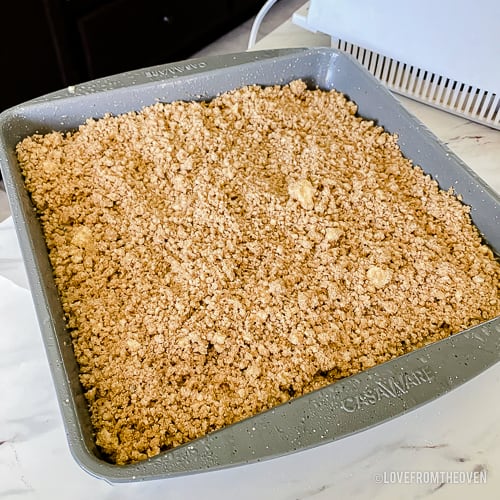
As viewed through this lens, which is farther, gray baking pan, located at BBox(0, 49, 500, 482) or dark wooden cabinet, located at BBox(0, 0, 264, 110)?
dark wooden cabinet, located at BBox(0, 0, 264, 110)

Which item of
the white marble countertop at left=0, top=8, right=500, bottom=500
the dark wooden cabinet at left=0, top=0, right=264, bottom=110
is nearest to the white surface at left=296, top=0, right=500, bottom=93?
the white marble countertop at left=0, top=8, right=500, bottom=500

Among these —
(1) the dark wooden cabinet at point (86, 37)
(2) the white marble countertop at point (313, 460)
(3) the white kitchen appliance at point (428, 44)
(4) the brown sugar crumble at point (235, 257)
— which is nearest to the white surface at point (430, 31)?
(3) the white kitchen appliance at point (428, 44)

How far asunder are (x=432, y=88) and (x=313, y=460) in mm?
653

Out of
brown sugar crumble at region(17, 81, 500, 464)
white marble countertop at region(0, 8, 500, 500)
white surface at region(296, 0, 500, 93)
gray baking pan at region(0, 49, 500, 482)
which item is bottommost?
white marble countertop at region(0, 8, 500, 500)

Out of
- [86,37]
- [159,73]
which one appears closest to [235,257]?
[159,73]

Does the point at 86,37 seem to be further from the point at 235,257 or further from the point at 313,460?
the point at 313,460

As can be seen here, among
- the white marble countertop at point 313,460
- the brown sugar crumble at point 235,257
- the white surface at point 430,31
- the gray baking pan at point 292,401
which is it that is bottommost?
the white marble countertop at point 313,460

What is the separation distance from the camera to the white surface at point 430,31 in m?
0.78

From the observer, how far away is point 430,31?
82cm

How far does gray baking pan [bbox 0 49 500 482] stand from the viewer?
0.47 m

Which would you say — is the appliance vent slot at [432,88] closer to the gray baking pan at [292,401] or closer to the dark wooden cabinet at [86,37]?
the gray baking pan at [292,401]

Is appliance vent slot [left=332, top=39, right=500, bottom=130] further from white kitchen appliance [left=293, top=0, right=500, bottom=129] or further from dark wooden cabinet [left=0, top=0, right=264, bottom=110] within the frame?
dark wooden cabinet [left=0, top=0, right=264, bottom=110]

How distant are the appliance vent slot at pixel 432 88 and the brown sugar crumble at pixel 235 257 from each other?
13cm

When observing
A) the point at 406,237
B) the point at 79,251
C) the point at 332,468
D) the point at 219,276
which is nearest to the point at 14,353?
the point at 79,251
